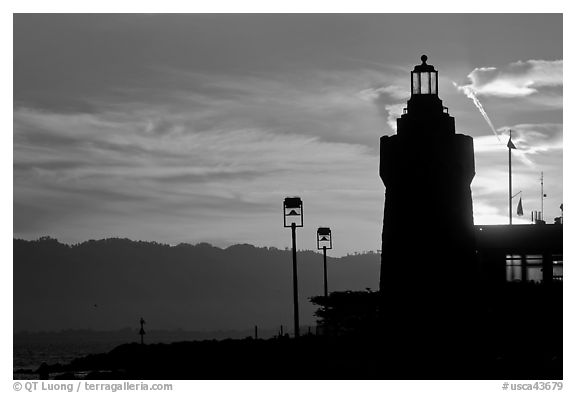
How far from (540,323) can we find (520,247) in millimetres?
5748

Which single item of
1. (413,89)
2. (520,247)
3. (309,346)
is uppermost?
(413,89)

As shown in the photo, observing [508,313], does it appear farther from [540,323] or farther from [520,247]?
[520,247]

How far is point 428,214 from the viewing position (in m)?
42.4

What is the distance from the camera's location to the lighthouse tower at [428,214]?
42438mm

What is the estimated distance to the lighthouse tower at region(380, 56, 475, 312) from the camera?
139ft
